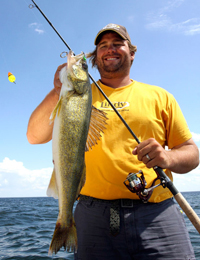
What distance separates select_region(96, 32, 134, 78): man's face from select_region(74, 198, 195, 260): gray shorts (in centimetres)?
181

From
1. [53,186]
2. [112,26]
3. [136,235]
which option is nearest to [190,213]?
[136,235]

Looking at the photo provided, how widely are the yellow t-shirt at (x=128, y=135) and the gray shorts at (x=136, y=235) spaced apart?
149 mm

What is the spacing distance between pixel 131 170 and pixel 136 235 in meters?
0.67

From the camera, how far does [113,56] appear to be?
10.6 ft

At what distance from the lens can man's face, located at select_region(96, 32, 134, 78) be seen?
10.6 ft

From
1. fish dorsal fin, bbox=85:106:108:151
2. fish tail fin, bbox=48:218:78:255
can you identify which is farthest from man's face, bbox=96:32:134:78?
fish tail fin, bbox=48:218:78:255

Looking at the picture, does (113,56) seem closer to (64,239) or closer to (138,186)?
(138,186)

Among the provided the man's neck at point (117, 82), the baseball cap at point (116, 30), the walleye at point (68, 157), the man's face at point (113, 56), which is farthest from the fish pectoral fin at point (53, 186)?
the baseball cap at point (116, 30)

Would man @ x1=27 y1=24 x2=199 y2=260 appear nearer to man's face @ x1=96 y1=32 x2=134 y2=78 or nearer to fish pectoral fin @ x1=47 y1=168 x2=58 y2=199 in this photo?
man's face @ x1=96 y1=32 x2=134 y2=78

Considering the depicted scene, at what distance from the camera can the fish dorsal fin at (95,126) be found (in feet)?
8.39

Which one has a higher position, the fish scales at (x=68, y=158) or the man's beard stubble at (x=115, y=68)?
the man's beard stubble at (x=115, y=68)

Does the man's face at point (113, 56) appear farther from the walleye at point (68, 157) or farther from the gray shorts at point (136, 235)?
the gray shorts at point (136, 235)

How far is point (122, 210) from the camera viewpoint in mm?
2492

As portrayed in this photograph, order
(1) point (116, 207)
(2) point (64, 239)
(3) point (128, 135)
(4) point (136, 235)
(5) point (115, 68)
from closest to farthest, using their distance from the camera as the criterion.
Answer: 1. (2) point (64, 239)
2. (4) point (136, 235)
3. (1) point (116, 207)
4. (3) point (128, 135)
5. (5) point (115, 68)
